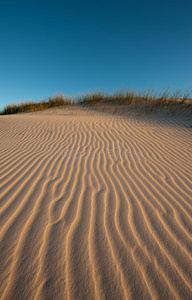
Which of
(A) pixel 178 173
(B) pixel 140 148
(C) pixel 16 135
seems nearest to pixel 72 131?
(C) pixel 16 135

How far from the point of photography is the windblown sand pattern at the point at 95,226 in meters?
1.18

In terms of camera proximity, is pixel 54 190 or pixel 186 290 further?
pixel 54 190

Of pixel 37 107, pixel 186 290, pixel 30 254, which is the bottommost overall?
pixel 186 290

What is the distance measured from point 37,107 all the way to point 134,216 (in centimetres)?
1295

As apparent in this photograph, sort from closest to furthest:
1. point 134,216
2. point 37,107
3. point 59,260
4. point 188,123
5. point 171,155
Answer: point 59,260, point 134,216, point 171,155, point 188,123, point 37,107

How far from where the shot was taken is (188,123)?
6562mm

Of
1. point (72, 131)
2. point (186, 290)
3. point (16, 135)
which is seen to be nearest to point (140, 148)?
point (72, 131)

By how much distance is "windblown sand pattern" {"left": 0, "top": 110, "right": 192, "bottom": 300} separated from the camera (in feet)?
3.87

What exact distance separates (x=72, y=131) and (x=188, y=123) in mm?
5269

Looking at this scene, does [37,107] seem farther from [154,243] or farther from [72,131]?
[154,243]

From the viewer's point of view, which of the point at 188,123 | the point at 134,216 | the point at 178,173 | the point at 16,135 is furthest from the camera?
the point at 188,123

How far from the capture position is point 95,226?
1.66 metres

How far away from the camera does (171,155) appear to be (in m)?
3.82

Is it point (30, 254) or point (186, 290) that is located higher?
point (30, 254)
